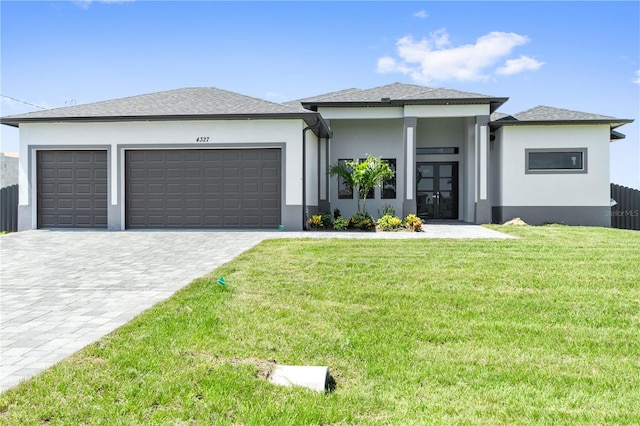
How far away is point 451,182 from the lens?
62.5 ft

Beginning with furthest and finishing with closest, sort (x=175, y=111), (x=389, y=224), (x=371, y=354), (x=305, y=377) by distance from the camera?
(x=389, y=224) → (x=175, y=111) → (x=371, y=354) → (x=305, y=377)

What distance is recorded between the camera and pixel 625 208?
17578 mm

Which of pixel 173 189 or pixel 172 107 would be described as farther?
pixel 172 107

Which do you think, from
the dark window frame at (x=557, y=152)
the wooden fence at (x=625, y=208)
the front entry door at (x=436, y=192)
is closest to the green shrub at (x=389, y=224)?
the front entry door at (x=436, y=192)

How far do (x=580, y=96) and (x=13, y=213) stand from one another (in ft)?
68.8

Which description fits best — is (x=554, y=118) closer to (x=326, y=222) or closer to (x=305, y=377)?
(x=326, y=222)

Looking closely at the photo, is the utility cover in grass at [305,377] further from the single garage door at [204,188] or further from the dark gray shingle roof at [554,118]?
the dark gray shingle roof at [554,118]

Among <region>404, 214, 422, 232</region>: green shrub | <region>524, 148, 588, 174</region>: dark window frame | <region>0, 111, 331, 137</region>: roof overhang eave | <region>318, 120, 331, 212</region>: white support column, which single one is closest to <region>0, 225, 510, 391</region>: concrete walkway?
<region>404, 214, 422, 232</region>: green shrub

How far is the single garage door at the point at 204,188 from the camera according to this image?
14352mm

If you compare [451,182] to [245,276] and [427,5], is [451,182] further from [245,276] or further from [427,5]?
[245,276]

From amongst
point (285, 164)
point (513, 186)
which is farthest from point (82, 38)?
point (513, 186)

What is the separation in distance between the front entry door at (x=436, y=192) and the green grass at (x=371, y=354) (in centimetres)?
1245

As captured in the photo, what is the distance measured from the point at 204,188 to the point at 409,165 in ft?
23.8

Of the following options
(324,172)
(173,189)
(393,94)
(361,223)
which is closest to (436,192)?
(393,94)
